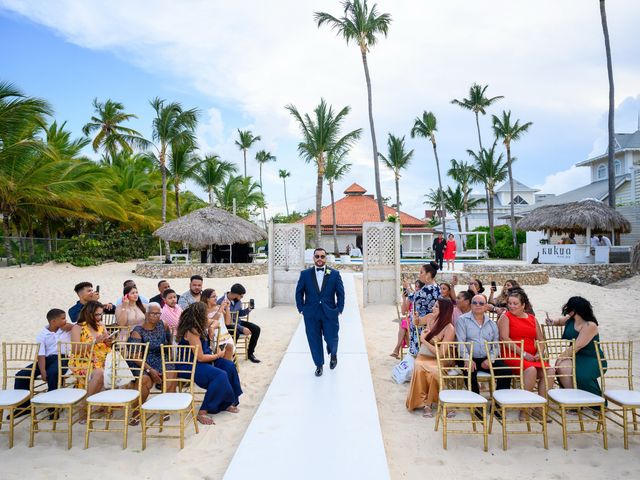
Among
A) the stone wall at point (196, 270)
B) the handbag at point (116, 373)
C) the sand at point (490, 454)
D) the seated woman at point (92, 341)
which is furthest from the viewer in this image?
the stone wall at point (196, 270)

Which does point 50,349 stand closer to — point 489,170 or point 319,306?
point 319,306

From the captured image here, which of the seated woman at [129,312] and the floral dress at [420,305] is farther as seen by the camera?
the seated woman at [129,312]

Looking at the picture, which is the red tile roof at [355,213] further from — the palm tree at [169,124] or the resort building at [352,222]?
the palm tree at [169,124]

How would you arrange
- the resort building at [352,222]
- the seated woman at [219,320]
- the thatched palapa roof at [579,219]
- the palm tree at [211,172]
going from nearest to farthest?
the seated woman at [219,320]
the thatched palapa roof at [579,219]
the palm tree at [211,172]
the resort building at [352,222]

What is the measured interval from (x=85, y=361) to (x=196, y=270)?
48.4ft

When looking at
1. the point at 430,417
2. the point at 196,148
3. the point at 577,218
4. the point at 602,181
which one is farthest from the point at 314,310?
the point at 602,181

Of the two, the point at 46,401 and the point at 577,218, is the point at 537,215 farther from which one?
the point at 46,401

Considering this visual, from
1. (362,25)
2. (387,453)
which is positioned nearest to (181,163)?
(362,25)

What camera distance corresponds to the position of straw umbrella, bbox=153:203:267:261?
19594 millimetres

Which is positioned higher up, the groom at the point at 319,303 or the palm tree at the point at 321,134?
the palm tree at the point at 321,134

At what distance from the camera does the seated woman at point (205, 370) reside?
4547 millimetres

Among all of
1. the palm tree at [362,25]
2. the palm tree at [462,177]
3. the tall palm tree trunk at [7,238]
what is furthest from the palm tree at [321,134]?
the palm tree at [462,177]

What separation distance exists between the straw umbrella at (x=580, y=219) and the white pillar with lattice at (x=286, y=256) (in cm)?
1355

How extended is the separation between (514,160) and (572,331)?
34244mm
